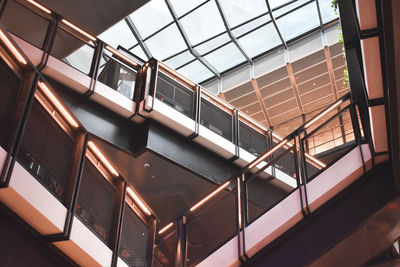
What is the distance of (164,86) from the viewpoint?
10.8 meters

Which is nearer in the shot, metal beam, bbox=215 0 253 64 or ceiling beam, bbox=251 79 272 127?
metal beam, bbox=215 0 253 64

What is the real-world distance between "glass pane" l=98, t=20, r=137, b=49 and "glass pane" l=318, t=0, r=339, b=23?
344 inches

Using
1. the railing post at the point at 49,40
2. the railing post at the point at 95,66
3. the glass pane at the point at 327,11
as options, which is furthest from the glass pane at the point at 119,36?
the railing post at the point at 49,40

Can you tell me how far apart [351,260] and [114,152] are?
5.73 m

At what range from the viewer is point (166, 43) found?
21391 mm

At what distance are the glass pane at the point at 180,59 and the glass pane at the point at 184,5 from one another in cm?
225

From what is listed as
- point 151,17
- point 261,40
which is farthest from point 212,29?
point 151,17

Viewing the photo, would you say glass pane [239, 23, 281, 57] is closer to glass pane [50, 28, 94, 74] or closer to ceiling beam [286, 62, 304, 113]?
ceiling beam [286, 62, 304, 113]

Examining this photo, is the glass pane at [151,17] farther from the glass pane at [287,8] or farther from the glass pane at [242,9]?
the glass pane at [287,8]

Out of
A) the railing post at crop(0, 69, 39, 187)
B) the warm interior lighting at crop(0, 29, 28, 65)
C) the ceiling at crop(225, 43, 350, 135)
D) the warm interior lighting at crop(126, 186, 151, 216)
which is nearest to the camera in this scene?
the railing post at crop(0, 69, 39, 187)

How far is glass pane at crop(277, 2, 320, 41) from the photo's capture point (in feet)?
65.9

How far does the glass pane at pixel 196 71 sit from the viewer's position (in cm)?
2219

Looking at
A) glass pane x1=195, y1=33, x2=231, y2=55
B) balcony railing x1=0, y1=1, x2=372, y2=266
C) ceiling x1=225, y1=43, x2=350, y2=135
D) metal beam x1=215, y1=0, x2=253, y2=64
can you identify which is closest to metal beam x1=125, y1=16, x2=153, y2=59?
glass pane x1=195, y1=33, x2=231, y2=55

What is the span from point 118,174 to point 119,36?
1583 centimetres
